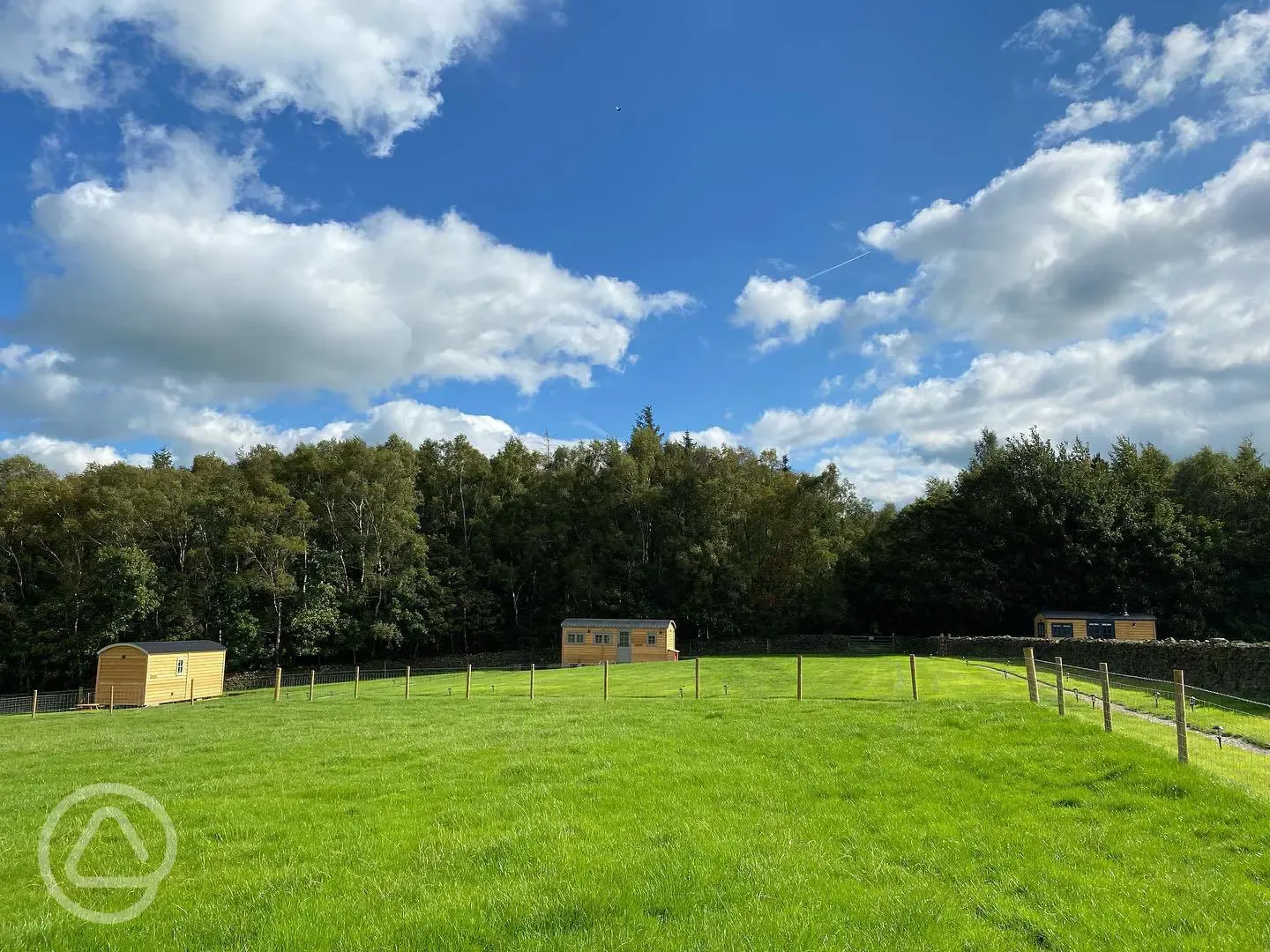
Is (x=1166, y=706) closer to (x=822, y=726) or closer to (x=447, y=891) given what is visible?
(x=822, y=726)

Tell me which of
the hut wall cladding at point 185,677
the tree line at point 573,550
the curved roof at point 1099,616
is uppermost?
the tree line at point 573,550

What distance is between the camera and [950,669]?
101ft

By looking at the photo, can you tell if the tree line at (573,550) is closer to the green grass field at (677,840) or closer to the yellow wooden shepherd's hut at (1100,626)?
the yellow wooden shepherd's hut at (1100,626)

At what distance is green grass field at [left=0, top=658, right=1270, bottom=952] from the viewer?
5.78 meters

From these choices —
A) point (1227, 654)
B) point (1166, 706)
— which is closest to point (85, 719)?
point (1166, 706)

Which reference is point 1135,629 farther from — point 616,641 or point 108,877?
point 108,877

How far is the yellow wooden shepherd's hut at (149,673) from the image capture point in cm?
3584

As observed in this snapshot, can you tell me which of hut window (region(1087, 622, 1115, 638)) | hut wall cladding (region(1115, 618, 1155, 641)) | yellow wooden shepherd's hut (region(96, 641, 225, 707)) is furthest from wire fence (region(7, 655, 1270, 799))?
hut wall cladding (region(1115, 618, 1155, 641))

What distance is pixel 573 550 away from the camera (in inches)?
2286

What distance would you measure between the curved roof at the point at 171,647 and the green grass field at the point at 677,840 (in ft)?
83.6

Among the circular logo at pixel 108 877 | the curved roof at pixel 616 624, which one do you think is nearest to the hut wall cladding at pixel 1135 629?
the curved roof at pixel 616 624

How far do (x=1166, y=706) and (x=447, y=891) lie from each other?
680 inches

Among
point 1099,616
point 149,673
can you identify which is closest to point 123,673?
point 149,673

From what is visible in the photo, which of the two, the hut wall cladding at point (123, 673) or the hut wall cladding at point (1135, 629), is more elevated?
the hut wall cladding at point (1135, 629)
